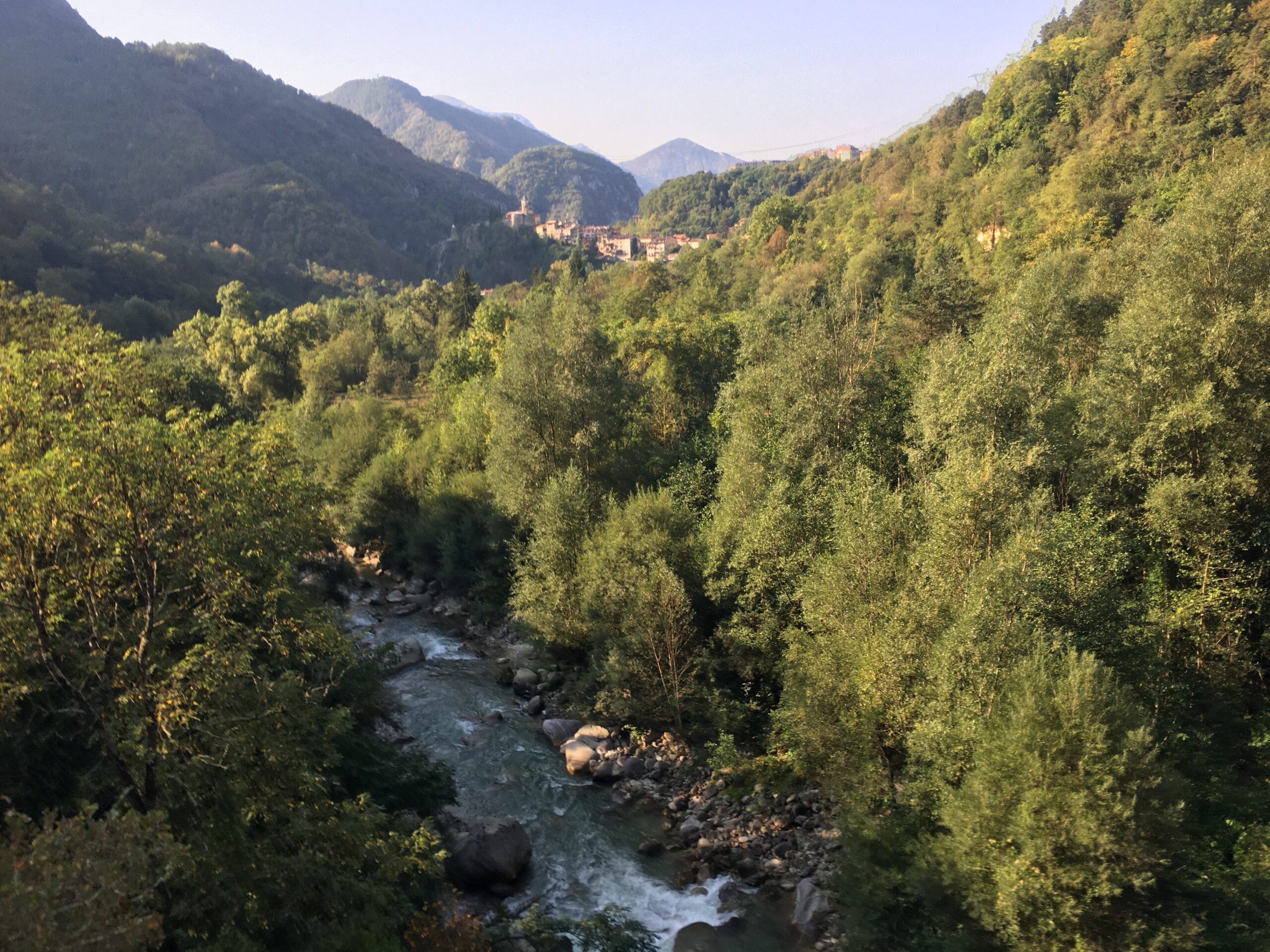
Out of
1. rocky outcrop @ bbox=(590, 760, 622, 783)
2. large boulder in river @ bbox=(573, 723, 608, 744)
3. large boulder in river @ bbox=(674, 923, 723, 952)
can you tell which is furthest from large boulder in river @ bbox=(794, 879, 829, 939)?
large boulder in river @ bbox=(573, 723, 608, 744)

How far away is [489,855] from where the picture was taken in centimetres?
1900

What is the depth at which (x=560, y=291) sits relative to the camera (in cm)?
5931

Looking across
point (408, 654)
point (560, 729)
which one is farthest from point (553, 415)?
point (560, 729)

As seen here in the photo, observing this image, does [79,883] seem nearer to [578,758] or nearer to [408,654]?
[578,758]

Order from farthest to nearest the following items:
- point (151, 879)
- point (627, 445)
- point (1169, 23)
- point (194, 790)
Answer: point (1169, 23), point (627, 445), point (194, 790), point (151, 879)

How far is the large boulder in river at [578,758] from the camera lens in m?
24.9

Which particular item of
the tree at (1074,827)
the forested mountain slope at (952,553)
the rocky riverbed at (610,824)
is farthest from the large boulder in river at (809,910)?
the tree at (1074,827)

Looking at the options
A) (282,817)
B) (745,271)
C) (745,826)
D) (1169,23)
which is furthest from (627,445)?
(1169,23)

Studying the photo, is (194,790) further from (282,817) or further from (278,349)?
(278,349)

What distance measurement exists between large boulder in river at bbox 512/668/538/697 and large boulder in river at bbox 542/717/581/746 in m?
3.20

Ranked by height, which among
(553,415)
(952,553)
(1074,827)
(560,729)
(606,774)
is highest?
(553,415)

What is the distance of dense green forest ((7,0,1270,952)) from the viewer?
37.7ft

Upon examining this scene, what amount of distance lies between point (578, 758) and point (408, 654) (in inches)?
495

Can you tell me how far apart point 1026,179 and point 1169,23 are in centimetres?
2003
